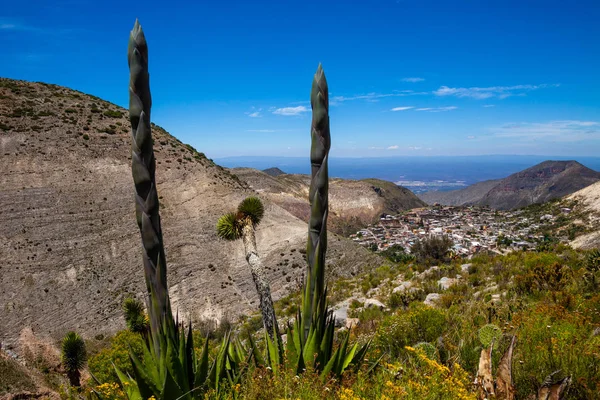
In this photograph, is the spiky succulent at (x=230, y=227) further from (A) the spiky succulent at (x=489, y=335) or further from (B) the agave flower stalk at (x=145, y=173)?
(B) the agave flower stalk at (x=145, y=173)

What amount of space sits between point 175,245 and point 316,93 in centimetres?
3004

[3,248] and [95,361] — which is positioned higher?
[3,248]

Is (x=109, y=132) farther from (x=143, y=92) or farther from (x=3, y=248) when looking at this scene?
(x=143, y=92)

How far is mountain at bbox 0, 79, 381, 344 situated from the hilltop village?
31.5 ft

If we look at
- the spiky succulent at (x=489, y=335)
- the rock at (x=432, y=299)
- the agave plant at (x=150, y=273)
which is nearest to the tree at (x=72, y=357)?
the rock at (x=432, y=299)

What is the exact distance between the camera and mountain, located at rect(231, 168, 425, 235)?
73.9 meters

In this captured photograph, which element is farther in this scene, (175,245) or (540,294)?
(175,245)

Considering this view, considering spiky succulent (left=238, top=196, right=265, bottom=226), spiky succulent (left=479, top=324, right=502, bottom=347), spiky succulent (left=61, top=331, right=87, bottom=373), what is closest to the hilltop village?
spiky succulent (left=238, top=196, right=265, bottom=226)

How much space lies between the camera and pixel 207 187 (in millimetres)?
38625

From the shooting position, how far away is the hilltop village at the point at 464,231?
28.5m

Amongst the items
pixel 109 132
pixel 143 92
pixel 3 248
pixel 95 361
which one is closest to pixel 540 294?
pixel 143 92

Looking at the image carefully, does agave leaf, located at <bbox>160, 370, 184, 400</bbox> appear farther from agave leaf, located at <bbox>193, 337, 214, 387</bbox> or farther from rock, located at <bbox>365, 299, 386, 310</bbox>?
rock, located at <bbox>365, 299, 386, 310</bbox>

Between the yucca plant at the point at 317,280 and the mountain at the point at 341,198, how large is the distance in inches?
2533

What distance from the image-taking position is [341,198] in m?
90.2
